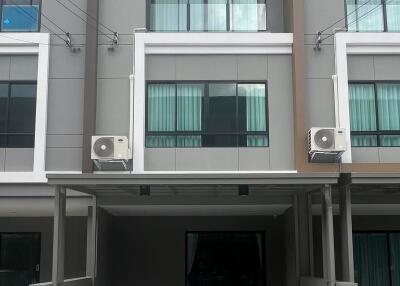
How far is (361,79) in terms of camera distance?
15.5m

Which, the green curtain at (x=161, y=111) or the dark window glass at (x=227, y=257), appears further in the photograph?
the dark window glass at (x=227, y=257)

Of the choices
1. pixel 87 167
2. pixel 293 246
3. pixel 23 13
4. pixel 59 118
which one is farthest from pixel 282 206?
pixel 23 13

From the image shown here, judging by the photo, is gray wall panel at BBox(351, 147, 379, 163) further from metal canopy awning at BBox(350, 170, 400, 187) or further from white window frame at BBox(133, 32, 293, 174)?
A: metal canopy awning at BBox(350, 170, 400, 187)

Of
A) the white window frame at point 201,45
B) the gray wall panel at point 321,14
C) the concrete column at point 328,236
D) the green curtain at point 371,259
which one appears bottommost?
the green curtain at point 371,259

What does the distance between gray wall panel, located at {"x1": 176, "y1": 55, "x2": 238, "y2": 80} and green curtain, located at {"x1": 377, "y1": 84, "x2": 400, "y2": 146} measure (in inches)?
145

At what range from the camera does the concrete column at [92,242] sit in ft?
46.1

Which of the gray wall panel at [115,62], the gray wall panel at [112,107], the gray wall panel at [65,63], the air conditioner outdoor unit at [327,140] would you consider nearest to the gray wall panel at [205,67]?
the gray wall panel at [115,62]

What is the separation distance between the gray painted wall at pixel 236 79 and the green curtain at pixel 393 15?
2.84 m

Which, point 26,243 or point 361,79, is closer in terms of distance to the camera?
point 361,79

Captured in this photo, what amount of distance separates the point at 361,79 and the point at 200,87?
3.98 meters

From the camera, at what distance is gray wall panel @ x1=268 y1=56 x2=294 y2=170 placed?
15.2 metres

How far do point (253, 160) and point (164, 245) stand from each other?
12.1ft

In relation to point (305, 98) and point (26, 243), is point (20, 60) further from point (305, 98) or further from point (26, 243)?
point (305, 98)

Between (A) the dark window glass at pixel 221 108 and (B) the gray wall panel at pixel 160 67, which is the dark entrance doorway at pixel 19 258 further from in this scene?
(A) the dark window glass at pixel 221 108
